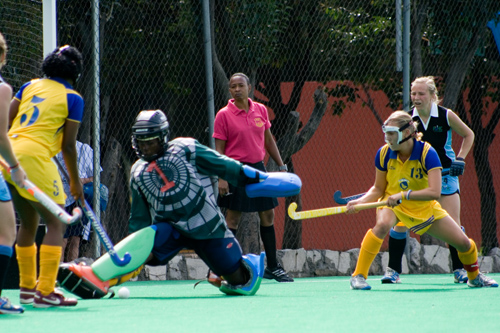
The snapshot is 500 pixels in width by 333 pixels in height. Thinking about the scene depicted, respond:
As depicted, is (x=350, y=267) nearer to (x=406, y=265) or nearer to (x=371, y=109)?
(x=406, y=265)

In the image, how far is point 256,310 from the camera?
15.0ft

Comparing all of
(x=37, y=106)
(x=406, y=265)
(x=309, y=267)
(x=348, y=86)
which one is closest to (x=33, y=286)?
(x=37, y=106)

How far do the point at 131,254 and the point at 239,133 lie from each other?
2.73m

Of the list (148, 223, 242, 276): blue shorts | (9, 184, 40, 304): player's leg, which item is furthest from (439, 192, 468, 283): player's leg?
(9, 184, 40, 304): player's leg

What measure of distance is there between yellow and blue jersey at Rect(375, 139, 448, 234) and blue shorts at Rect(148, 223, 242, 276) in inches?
64.3

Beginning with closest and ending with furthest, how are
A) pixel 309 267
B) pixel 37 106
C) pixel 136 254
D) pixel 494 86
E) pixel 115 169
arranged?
pixel 37 106 < pixel 136 254 < pixel 309 267 < pixel 115 169 < pixel 494 86

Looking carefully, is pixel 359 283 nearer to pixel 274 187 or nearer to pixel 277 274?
pixel 277 274

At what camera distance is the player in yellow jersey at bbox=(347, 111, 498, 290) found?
648cm

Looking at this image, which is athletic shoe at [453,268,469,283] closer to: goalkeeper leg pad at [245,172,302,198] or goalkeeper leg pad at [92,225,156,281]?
goalkeeper leg pad at [245,172,302,198]

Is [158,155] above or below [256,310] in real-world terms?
above

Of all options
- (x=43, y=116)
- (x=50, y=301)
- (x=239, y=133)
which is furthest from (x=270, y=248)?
(x=43, y=116)

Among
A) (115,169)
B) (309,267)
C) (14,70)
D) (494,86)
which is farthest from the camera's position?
(494,86)

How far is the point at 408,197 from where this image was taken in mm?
6398

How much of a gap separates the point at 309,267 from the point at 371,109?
377 centimetres
